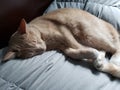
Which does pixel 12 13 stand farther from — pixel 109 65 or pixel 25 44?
pixel 109 65

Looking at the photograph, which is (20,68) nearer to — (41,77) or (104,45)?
(41,77)

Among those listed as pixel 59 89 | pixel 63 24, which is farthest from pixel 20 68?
pixel 63 24

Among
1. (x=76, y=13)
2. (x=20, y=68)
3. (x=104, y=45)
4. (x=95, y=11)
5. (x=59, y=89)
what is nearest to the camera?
(x=59, y=89)

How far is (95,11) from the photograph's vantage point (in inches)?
70.0

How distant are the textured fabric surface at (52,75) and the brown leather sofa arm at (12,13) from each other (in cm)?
20

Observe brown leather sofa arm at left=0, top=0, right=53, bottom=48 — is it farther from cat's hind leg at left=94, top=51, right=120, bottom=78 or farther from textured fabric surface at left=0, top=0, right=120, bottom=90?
cat's hind leg at left=94, top=51, right=120, bottom=78

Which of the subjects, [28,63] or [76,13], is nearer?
[28,63]

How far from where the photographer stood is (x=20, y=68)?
1.36m

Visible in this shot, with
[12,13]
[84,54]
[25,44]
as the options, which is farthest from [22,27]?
[84,54]

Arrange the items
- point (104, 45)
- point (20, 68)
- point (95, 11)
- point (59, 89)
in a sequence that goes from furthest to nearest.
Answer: point (95, 11) → point (104, 45) → point (20, 68) → point (59, 89)

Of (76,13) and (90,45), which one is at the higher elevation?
(76,13)

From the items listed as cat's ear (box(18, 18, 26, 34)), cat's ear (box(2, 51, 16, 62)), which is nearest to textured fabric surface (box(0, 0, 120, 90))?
cat's ear (box(2, 51, 16, 62))

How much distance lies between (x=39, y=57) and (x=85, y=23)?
1.22 ft

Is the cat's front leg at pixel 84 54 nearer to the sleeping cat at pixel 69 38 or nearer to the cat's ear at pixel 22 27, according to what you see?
the sleeping cat at pixel 69 38
